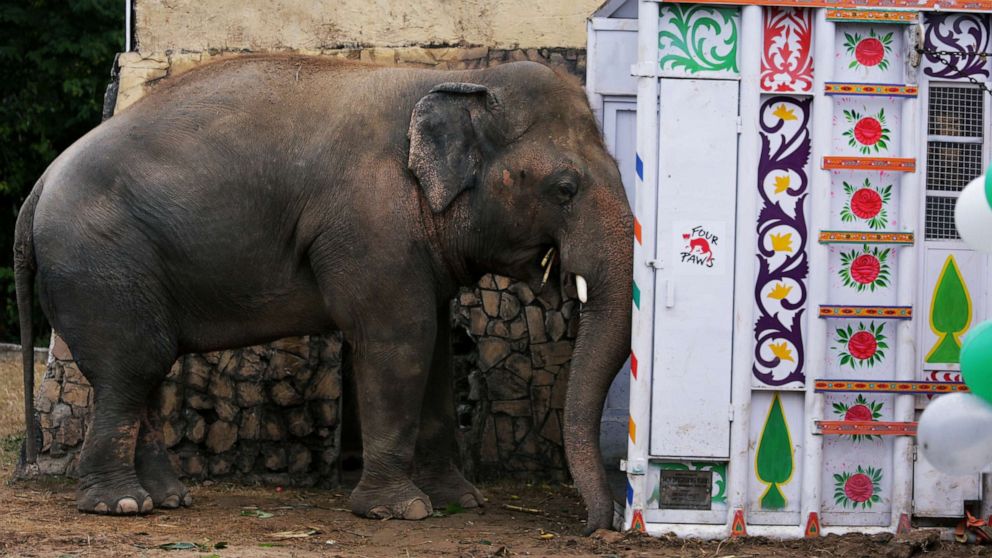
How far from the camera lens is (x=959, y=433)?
5.75 m

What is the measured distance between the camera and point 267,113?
790 centimetres

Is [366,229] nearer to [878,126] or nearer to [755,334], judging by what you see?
[755,334]

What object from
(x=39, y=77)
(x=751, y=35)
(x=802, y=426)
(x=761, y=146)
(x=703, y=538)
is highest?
(x=39, y=77)

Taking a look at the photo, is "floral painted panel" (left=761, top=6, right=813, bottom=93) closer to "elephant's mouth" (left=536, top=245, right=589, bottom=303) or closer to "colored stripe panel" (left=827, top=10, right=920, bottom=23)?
"colored stripe panel" (left=827, top=10, right=920, bottom=23)

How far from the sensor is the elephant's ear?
760cm

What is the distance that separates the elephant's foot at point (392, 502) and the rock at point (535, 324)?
1.72 metres

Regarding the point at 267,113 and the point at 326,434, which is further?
the point at 326,434

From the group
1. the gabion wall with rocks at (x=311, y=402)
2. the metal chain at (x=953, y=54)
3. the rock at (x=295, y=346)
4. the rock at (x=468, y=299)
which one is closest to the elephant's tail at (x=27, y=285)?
the gabion wall with rocks at (x=311, y=402)

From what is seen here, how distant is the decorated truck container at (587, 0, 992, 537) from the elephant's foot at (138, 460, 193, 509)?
2.52m

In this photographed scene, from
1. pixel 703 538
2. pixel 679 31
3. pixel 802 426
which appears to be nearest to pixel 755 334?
pixel 802 426

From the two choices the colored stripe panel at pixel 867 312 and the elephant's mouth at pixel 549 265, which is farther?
the elephant's mouth at pixel 549 265

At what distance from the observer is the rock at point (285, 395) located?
359 inches

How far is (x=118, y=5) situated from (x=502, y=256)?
9916 millimetres

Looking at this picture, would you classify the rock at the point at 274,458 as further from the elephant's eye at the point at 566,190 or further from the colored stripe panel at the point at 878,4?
the colored stripe panel at the point at 878,4
